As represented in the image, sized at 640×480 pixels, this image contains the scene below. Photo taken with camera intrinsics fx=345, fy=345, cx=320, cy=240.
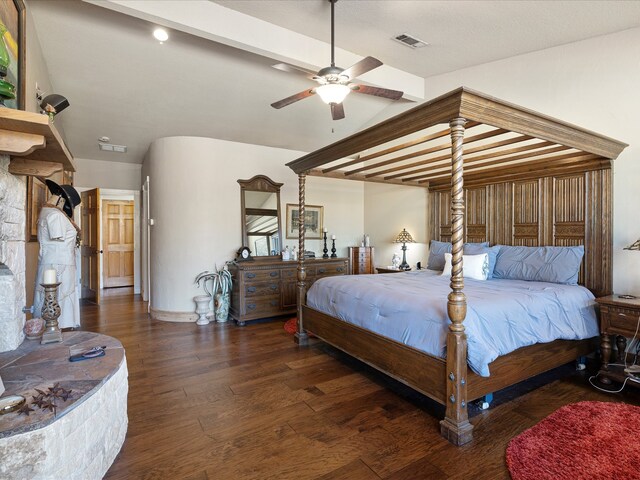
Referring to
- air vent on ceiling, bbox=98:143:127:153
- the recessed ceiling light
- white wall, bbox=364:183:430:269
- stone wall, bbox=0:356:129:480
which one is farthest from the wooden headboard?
air vent on ceiling, bbox=98:143:127:153

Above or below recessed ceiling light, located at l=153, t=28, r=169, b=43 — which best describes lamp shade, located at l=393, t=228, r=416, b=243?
below

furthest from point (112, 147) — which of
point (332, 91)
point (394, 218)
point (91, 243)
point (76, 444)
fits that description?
point (76, 444)

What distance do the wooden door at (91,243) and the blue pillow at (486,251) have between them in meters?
6.05

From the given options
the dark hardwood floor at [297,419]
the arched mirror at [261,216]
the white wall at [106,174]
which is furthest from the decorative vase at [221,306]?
the white wall at [106,174]

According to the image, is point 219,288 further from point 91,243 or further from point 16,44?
point 16,44

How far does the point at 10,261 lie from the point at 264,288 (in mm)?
3155

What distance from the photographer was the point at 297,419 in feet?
7.91

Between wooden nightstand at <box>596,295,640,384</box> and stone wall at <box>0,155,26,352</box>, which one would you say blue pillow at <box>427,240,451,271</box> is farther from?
stone wall at <box>0,155,26,352</box>

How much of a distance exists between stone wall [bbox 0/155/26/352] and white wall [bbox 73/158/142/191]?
492cm

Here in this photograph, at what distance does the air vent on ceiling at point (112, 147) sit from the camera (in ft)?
19.1

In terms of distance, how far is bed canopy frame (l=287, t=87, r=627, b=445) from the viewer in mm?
2242

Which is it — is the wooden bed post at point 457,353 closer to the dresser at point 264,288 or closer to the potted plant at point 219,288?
the dresser at point 264,288

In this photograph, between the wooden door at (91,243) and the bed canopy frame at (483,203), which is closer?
the bed canopy frame at (483,203)

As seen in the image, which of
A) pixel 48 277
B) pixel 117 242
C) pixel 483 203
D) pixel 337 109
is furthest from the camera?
pixel 117 242
